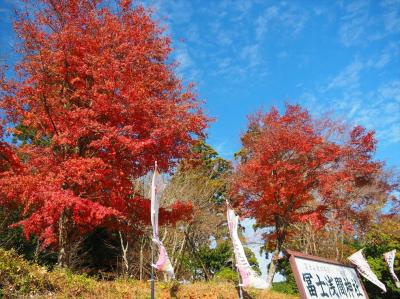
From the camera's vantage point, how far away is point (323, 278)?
27.6 ft

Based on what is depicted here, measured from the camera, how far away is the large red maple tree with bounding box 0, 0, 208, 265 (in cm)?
956

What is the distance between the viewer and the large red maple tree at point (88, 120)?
9.56 metres

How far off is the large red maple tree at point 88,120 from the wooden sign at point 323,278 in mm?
4889

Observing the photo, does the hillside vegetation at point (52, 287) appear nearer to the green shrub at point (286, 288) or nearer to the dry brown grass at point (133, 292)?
the dry brown grass at point (133, 292)

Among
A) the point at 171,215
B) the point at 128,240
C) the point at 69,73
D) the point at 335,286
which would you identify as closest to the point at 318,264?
the point at 335,286

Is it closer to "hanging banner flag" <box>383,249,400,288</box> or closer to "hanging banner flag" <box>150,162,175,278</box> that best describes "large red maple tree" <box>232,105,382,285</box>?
"hanging banner flag" <box>383,249,400,288</box>

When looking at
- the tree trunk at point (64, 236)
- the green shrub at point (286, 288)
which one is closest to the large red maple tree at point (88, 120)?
the tree trunk at point (64, 236)

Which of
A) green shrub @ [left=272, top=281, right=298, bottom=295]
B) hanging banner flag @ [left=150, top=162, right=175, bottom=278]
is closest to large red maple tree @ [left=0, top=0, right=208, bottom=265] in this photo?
hanging banner flag @ [left=150, top=162, right=175, bottom=278]

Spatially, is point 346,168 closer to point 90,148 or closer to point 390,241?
point 390,241

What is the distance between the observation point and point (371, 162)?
16.8m

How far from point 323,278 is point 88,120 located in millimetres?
7522

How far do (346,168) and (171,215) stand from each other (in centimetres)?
875

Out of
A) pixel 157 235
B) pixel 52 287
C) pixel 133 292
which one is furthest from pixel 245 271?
pixel 52 287

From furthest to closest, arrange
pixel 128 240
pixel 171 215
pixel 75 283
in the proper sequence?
pixel 128 240 < pixel 171 215 < pixel 75 283
